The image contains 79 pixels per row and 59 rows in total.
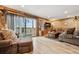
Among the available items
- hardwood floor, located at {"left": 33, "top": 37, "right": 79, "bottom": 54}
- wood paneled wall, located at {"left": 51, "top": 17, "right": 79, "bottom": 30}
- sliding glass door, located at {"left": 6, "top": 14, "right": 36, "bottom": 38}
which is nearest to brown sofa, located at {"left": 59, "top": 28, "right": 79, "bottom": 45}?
hardwood floor, located at {"left": 33, "top": 37, "right": 79, "bottom": 54}

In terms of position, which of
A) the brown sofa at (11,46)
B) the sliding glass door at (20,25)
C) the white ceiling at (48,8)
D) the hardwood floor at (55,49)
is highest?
the white ceiling at (48,8)

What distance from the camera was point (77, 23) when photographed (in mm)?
7762

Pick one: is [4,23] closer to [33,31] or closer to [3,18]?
[3,18]

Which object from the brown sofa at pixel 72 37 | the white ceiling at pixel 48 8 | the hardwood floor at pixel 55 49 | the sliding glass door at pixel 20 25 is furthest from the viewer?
the sliding glass door at pixel 20 25

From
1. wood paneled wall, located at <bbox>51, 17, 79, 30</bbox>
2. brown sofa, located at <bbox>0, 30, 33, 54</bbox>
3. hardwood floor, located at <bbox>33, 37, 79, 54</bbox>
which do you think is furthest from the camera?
wood paneled wall, located at <bbox>51, 17, 79, 30</bbox>

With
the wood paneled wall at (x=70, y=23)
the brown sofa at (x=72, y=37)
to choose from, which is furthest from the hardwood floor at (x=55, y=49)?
the wood paneled wall at (x=70, y=23)

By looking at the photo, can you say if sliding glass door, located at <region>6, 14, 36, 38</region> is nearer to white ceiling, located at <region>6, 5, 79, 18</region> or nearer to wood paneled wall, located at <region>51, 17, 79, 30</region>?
white ceiling, located at <region>6, 5, 79, 18</region>

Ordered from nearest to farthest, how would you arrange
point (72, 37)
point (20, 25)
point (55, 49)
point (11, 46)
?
point (11, 46) < point (55, 49) < point (72, 37) < point (20, 25)

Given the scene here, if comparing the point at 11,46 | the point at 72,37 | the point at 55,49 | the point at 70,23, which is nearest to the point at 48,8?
the point at 72,37

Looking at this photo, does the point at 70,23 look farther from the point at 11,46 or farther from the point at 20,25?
the point at 11,46

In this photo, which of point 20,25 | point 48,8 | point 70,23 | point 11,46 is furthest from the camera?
point 70,23

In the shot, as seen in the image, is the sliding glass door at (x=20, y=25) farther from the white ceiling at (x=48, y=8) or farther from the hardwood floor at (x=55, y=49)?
the hardwood floor at (x=55, y=49)
